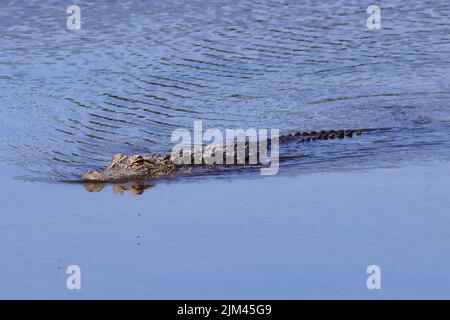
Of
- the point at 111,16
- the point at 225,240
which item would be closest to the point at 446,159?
the point at 225,240

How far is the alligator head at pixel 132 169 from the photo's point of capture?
15.0 meters

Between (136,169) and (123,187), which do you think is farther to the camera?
(136,169)

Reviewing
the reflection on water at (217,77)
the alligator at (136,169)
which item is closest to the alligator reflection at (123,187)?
the alligator at (136,169)

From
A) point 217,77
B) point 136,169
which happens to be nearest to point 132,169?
point 136,169

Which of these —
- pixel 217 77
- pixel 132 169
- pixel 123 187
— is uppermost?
pixel 217 77

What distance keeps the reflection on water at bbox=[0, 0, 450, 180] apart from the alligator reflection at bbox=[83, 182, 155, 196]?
2.43 ft

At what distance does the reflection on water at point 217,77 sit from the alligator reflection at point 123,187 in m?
0.74

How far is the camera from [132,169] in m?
15.0

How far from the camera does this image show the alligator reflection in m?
14.5

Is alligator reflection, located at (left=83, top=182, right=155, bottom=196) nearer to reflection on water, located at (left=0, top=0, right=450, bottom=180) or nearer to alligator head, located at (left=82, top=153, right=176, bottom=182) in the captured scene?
alligator head, located at (left=82, top=153, right=176, bottom=182)

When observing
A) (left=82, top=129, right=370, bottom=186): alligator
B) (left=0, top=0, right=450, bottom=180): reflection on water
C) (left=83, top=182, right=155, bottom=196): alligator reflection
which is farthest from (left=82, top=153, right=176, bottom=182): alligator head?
(left=0, top=0, right=450, bottom=180): reflection on water

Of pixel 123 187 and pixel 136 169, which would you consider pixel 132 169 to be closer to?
pixel 136 169

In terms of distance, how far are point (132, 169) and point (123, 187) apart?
1.10 feet

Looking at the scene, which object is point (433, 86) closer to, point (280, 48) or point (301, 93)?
point (301, 93)
